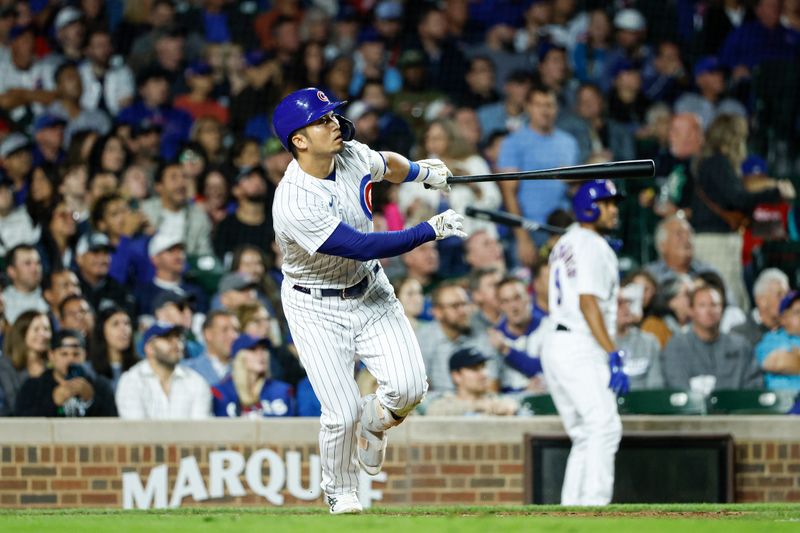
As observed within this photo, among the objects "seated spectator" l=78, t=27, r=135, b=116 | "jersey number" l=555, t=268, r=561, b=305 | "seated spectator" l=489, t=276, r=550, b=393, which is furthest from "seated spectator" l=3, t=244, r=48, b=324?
"jersey number" l=555, t=268, r=561, b=305

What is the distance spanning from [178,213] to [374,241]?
4366 millimetres

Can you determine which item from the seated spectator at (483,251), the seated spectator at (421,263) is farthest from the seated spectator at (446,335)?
the seated spectator at (483,251)

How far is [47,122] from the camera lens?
34.1 feet

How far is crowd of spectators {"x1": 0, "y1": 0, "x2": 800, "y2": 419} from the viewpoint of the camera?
8.70 meters

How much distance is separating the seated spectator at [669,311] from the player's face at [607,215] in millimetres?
1226

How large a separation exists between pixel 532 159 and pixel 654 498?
281 centimetres

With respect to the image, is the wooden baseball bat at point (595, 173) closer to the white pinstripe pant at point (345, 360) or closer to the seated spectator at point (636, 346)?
the white pinstripe pant at point (345, 360)

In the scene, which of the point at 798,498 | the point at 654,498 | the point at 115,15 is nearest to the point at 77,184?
the point at 115,15

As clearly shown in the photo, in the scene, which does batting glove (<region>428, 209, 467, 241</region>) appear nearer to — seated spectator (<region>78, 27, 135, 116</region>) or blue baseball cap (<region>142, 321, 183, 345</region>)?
blue baseball cap (<region>142, 321, 183, 345</region>)

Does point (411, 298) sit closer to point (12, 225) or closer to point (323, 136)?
point (12, 225)

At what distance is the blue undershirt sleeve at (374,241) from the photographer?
5594mm

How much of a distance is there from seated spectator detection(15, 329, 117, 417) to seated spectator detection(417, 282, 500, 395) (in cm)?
185

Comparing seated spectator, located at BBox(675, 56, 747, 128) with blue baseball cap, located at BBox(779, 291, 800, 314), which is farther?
seated spectator, located at BBox(675, 56, 747, 128)

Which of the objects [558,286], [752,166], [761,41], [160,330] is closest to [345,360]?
[558,286]
